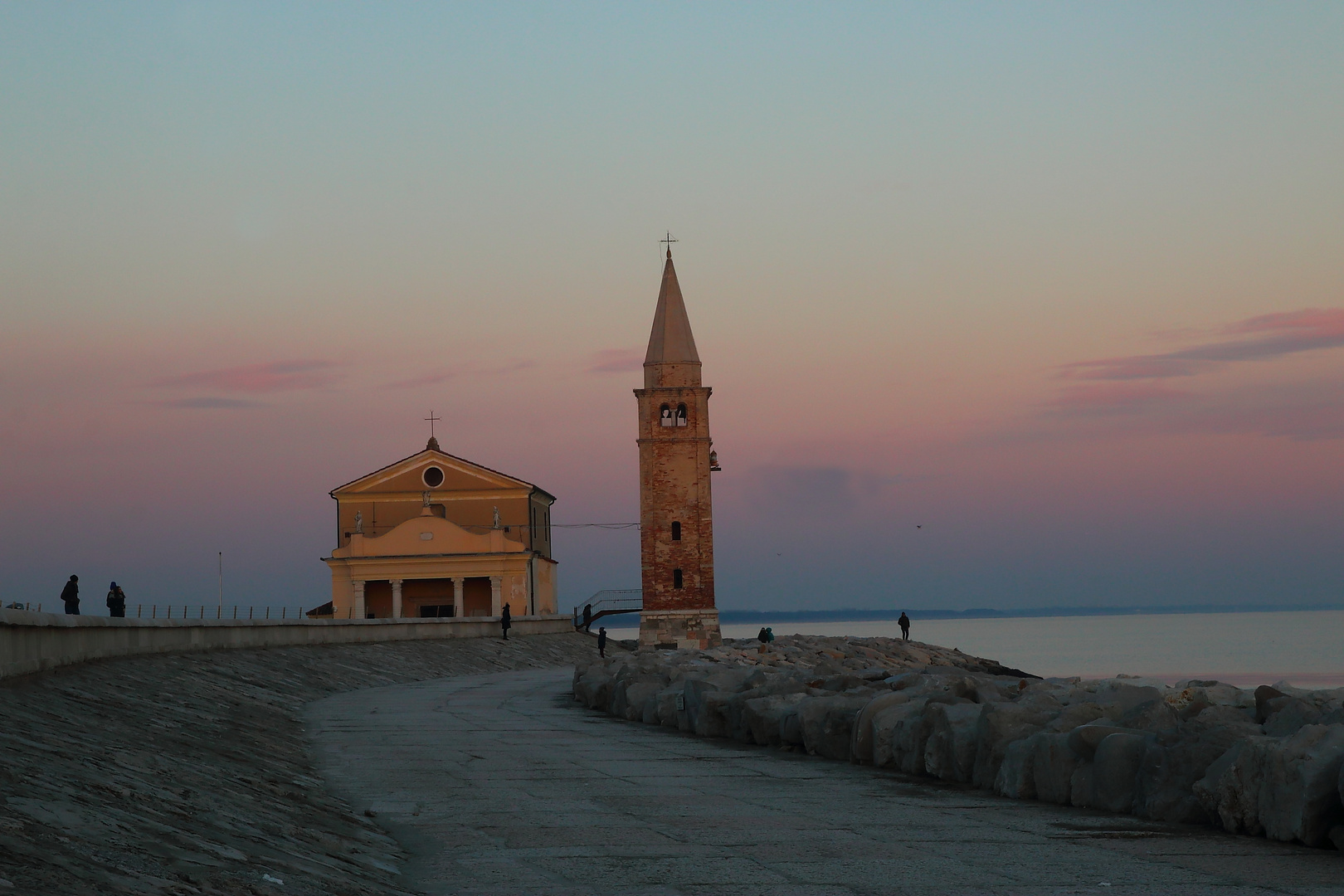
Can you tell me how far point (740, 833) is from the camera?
8.23 meters

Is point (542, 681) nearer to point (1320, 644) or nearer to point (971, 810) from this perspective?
point (971, 810)

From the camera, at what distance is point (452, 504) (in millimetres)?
62125

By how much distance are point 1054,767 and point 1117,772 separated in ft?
1.74

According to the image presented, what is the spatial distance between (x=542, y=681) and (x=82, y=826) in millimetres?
21652

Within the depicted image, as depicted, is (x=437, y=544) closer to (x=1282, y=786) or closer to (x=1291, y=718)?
(x=1291, y=718)

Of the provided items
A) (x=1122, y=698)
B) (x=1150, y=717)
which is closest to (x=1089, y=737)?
(x=1150, y=717)

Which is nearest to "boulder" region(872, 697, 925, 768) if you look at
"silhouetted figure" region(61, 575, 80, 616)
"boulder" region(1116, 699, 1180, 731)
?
"boulder" region(1116, 699, 1180, 731)

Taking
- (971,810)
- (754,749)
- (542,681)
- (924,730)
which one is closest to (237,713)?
(754,749)

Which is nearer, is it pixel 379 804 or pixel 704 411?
pixel 379 804

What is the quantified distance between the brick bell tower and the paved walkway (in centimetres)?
4409

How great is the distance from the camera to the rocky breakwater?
7641 millimetres

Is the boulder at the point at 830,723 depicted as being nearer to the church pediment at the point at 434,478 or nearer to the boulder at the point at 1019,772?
the boulder at the point at 1019,772

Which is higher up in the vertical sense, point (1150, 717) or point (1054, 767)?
point (1150, 717)

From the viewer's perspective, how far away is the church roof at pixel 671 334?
2312 inches
